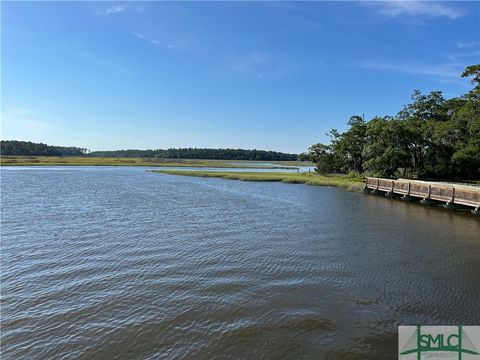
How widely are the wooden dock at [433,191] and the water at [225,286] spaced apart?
614 cm

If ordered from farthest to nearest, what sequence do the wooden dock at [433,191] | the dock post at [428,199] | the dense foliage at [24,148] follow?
the dense foliage at [24,148]
the dock post at [428,199]
the wooden dock at [433,191]

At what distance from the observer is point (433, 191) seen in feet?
98.5

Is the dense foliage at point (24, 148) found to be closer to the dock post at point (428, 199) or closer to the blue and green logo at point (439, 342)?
the dock post at point (428, 199)

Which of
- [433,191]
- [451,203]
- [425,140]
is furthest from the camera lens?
[425,140]

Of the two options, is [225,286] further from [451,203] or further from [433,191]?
[433,191]

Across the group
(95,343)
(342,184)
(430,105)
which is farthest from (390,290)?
(430,105)

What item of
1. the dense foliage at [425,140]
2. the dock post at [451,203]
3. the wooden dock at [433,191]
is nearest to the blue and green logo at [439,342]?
the wooden dock at [433,191]

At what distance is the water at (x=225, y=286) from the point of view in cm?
749

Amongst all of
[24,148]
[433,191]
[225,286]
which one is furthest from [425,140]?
[24,148]

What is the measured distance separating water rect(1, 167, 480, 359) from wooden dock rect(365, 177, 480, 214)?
6.14 meters

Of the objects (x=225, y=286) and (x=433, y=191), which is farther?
(x=433, y=191)

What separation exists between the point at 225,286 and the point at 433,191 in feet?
85.3

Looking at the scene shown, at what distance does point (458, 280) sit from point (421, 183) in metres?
23.2

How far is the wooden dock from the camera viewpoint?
1013 inches
